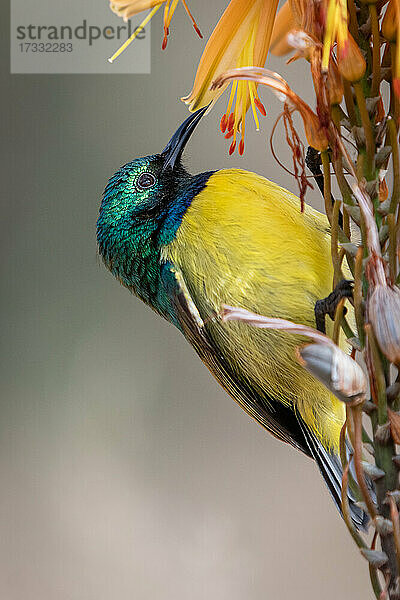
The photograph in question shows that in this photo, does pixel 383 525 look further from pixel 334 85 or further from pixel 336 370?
pixel 334 85

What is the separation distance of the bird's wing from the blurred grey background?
0.65 m

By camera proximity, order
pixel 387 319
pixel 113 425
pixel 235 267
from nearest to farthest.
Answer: pixel 387 319, pixel 235 267, pixel 113 425

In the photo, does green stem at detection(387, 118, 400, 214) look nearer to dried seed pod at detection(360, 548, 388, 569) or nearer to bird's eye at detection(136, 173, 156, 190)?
dried seed pod at detection(360, 548, 388, 569)

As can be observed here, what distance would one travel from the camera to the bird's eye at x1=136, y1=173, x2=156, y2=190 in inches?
25.1

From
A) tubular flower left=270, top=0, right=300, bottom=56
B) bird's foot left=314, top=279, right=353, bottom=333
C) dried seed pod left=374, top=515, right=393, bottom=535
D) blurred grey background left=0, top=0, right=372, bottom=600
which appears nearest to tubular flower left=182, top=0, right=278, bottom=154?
tubular flower left=270, top=0, right=300, bottom=56

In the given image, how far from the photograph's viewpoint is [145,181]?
0.64 meters

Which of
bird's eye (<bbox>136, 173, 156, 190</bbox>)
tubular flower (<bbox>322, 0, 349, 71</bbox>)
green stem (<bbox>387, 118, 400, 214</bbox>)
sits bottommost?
bird's eye (<bbox>136, 173, 156, 190</bbox>)

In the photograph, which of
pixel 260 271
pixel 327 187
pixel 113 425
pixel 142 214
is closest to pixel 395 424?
pixel 327 187

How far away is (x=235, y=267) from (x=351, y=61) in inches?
9.1

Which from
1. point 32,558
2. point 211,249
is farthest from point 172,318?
point 32,558

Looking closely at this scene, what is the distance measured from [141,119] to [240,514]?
0.65 metres

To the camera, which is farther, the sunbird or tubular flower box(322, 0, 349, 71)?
the sunbird

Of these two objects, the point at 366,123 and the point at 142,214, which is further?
the point at 142,214

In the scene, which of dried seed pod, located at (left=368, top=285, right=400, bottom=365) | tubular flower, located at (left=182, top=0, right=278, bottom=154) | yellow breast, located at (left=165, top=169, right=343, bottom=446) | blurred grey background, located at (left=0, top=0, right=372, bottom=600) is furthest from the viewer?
blurred grey background, located at (left=0, top=0, right=372, bottom=600)
